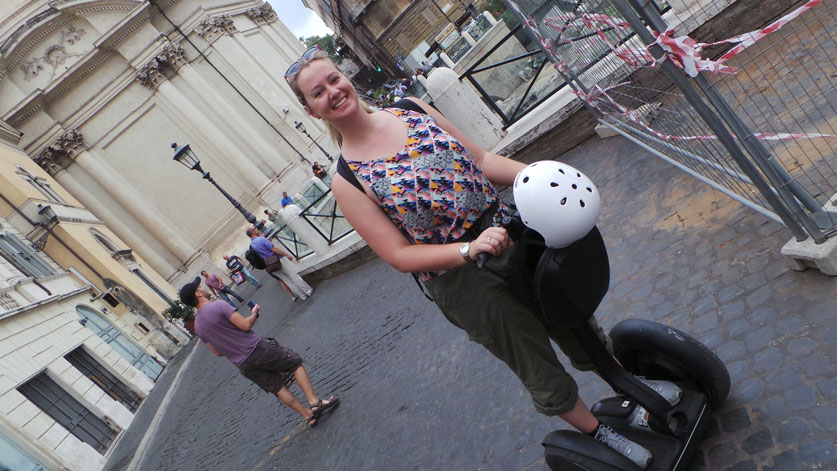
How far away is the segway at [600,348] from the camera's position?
2070 mm

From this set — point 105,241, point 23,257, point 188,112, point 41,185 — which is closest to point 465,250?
point 23,257

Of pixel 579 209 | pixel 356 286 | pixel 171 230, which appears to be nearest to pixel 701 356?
pixel 579 209

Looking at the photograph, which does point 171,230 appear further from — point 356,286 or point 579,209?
point 579,209

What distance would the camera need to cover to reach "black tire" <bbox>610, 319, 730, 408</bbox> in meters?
2.69

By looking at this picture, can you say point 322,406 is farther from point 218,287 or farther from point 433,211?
point 218,287

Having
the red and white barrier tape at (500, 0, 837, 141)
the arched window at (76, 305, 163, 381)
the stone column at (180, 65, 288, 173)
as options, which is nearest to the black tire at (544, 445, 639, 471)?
the red and white barrier tape at (500, 0, 837, 141)

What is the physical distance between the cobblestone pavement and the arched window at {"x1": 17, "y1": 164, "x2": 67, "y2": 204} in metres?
17.8

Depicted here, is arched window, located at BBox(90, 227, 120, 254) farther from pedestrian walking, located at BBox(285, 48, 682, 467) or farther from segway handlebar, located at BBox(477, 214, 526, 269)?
segway handlebar, located at BBox(477, 214, 526, 269)

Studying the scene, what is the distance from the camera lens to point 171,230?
90.8 ft

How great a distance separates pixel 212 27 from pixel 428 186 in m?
29.6

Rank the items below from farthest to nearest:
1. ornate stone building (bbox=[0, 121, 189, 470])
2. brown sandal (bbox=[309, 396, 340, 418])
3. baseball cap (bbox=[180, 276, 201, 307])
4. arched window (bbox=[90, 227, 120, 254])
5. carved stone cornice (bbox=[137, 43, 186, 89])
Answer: carved stone cornice (bbox=[137, 43, 186, 89]) < arched window (bbox=[90, 227, 120, 254]) < ornate stone building (bbox=[0, 121, 189, 470]) < brown sandal (bbox=[309, 396, 340, 418]) < baseball cap (bbox=[180, 276, 201, 307])

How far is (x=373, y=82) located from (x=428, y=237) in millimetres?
56675

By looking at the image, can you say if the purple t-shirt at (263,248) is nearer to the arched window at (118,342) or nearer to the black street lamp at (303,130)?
the arched window at (118,342)

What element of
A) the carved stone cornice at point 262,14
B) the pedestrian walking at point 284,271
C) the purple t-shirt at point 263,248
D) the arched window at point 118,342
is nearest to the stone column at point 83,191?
the arched window at point 118,342
